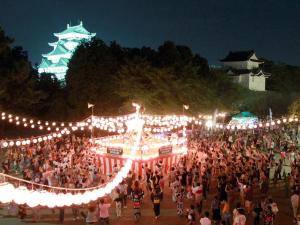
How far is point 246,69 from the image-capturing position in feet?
206

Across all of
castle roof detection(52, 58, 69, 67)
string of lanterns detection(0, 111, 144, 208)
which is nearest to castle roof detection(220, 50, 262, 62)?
castle roof detection(52, 58, 69, 67)

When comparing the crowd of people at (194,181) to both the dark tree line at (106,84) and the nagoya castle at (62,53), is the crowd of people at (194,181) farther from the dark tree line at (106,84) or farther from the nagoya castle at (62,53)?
the nagoya castle at (62,53)

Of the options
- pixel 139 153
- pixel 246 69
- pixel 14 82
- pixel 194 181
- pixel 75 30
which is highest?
pixel 75 30

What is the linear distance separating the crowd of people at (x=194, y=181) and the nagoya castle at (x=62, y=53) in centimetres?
4743

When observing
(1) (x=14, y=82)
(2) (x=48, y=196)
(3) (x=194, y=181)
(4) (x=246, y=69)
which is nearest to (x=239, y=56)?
(4) (x=246, y=69)

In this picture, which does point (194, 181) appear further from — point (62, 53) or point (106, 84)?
Answer: point (62, 53)

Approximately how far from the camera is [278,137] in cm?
3120

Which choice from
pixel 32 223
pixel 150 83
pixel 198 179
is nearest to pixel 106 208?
pixel 32 223

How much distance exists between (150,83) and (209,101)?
7.06 m

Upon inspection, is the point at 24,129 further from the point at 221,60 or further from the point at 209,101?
the point at 221,60

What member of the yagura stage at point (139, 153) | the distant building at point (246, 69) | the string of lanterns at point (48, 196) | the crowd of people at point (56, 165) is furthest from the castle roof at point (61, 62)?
the string of lanterns at point (48, 196)

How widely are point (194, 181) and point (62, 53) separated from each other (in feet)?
212

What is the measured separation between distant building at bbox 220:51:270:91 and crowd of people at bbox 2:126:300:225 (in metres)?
34.8

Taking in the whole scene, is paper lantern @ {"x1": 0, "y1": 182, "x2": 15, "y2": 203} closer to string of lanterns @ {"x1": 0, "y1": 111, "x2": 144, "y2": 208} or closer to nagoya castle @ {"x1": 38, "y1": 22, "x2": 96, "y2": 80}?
string of lanterns @ {"x1": 0, "y1": 111, "x2": 144, "y2": 208}
